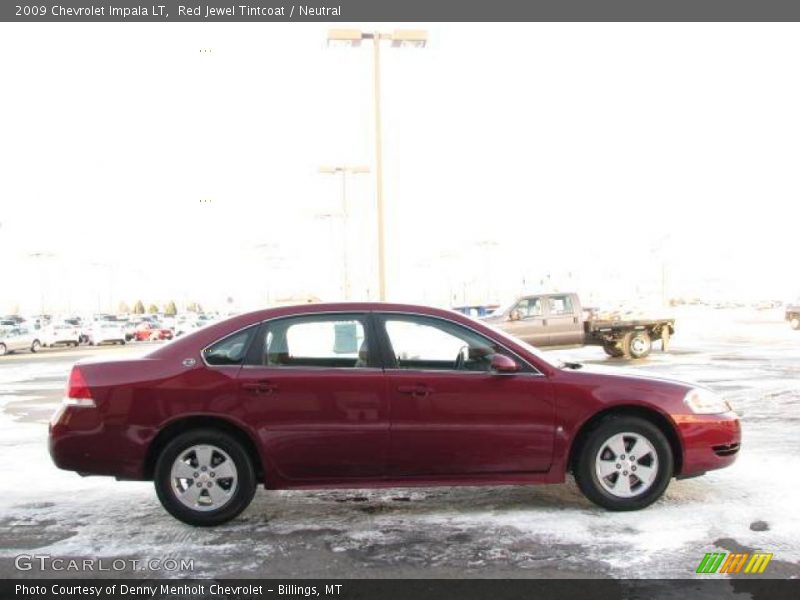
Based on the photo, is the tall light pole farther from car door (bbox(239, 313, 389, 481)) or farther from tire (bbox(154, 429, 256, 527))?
tire (bbox(154, 429, 256, 527))

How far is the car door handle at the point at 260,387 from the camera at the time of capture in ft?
17.1

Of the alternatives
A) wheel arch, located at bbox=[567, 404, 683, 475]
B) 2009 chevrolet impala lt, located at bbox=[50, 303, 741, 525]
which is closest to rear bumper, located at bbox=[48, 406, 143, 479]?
2009 chevrolet impala lt, located at bbox=[50, 303, 741, 525]

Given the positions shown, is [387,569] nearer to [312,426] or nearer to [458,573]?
[458,573]

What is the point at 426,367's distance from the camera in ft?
17.8

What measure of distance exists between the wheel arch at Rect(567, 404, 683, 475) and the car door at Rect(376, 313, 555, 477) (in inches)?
9.6

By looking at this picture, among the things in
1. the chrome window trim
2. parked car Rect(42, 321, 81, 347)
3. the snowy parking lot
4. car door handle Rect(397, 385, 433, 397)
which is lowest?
the snowy parking lot

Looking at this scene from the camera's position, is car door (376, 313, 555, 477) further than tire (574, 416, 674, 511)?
No

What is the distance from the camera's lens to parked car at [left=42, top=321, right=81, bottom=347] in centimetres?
3909

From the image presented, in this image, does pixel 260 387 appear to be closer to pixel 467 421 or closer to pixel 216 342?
pixel 216 342

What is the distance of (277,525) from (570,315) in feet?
49.2

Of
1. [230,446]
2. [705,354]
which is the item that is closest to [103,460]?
[230,446]

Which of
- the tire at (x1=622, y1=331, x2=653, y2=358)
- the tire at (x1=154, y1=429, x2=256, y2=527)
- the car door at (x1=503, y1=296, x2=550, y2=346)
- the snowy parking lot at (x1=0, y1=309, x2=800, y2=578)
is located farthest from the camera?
the tire at (x1=622, y1=331, x2=653, y2=358)

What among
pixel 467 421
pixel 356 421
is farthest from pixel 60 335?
pixel 467 421

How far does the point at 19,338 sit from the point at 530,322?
88.6ft
